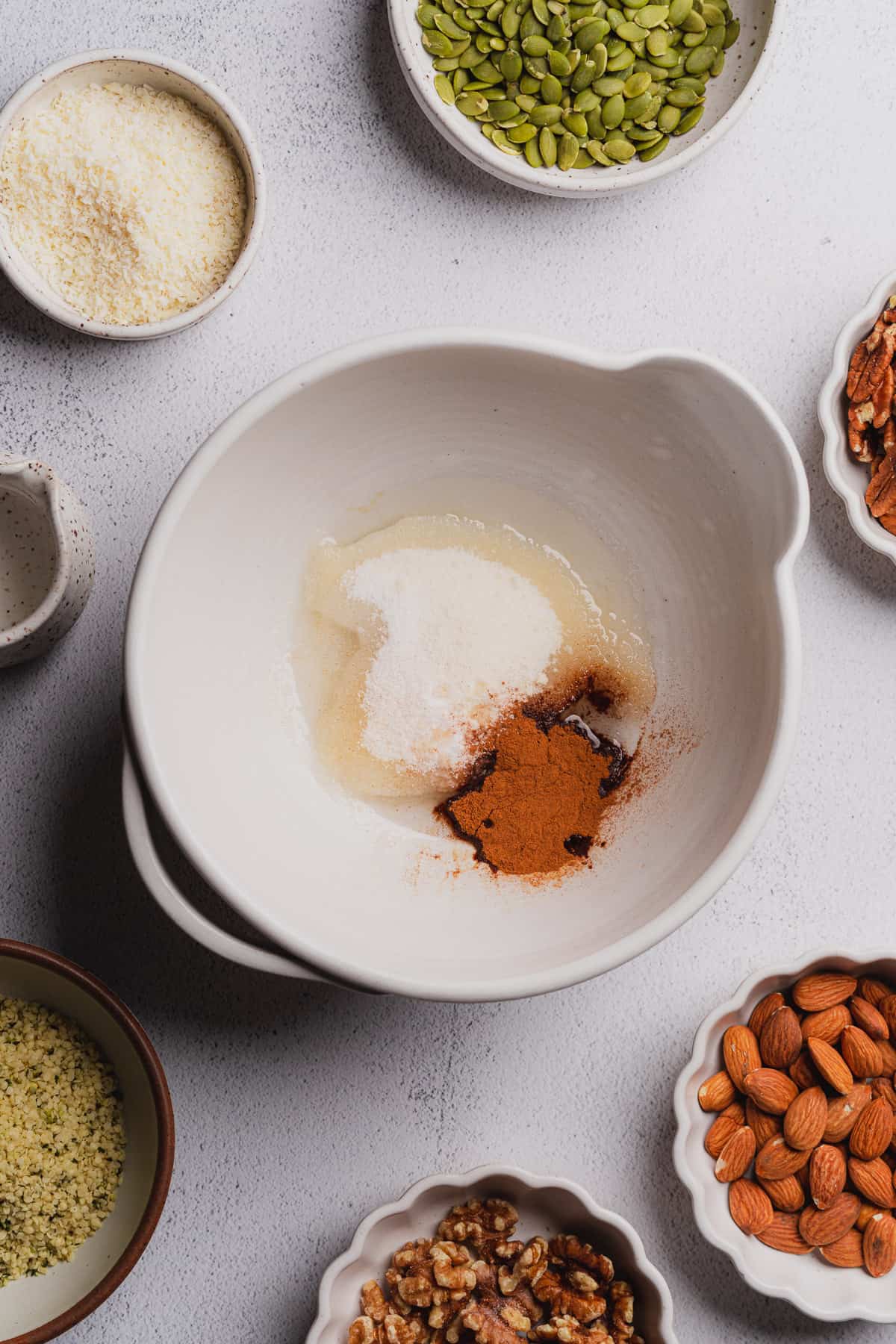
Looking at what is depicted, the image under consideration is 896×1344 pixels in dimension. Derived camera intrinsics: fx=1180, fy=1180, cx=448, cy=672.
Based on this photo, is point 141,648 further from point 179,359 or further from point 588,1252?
point 588,1252

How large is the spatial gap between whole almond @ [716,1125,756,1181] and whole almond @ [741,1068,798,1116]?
1.3 inches

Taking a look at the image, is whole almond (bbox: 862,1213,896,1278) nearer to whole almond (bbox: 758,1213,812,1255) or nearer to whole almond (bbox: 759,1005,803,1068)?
whole almond (bbox: 758,1213,812,1255)

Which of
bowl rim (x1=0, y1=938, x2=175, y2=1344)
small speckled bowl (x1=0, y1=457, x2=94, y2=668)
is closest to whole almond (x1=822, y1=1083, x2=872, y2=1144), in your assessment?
bowl rim (x1=0, y1=938, x2=175, y2=1344)

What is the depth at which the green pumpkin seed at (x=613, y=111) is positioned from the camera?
1.23 m

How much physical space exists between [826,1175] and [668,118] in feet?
3.59

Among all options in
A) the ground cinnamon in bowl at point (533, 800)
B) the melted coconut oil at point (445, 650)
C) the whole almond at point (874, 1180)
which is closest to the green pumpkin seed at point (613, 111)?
the melted coconut oil at point (445, 650)

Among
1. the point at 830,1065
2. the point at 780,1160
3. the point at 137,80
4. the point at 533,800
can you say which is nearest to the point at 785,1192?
the point at 780,1160

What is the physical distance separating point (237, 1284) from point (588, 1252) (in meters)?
0.37

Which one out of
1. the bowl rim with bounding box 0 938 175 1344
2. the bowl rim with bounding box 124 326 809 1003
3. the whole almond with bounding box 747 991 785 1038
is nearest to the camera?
the bowl rim with bounding box 124 326 809 1003

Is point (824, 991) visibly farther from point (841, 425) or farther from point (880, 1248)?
point (841, 425)

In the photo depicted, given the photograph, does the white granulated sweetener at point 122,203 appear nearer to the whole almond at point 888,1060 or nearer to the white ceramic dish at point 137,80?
the white ceramic dish at point 137,80

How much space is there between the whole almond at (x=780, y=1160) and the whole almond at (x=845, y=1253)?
85mm

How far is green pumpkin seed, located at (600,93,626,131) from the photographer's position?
1.23m

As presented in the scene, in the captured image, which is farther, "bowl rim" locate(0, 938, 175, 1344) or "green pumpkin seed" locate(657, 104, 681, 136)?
"green pumpkin seed" locate(657, 104, 681, 136)
